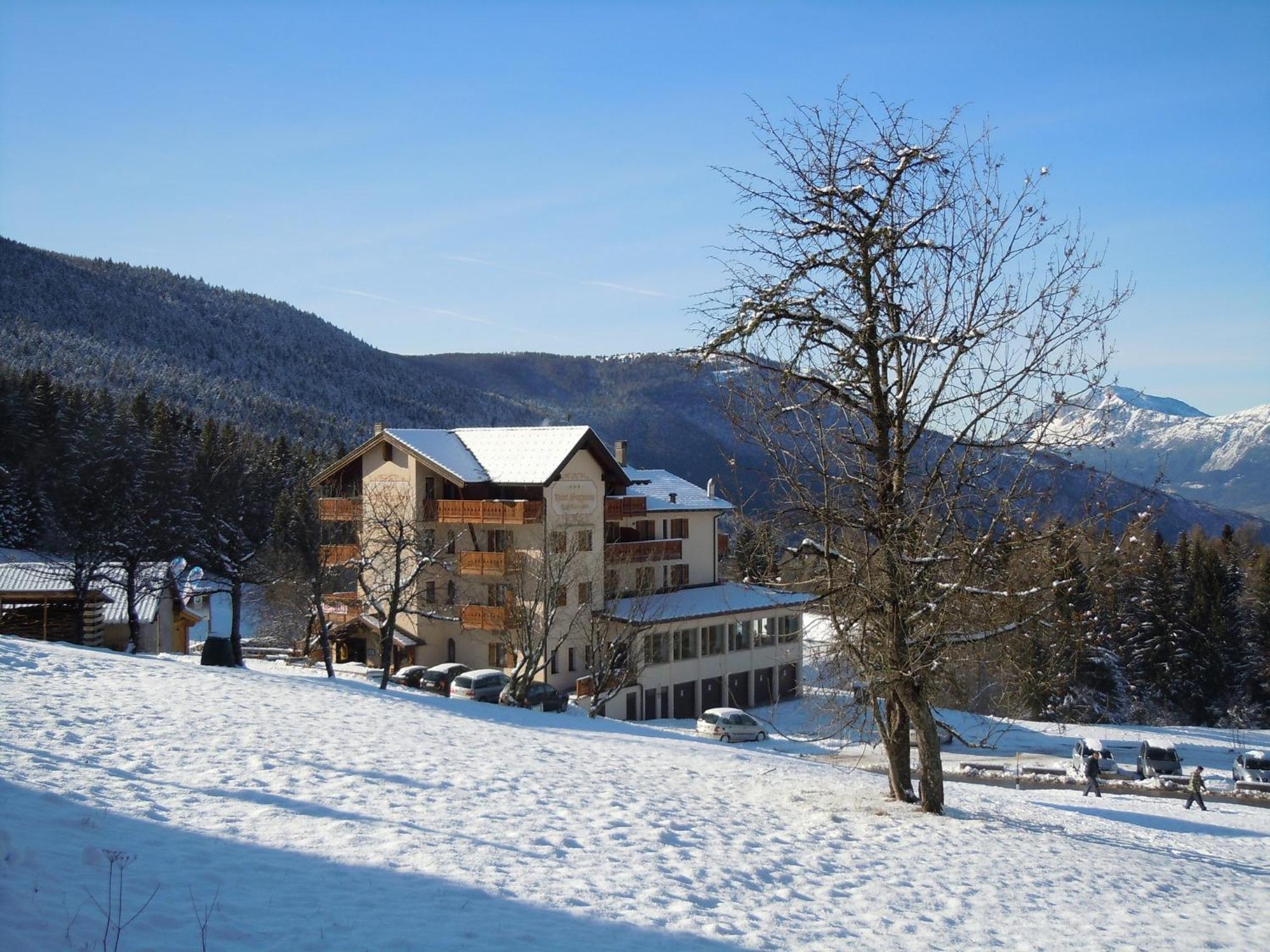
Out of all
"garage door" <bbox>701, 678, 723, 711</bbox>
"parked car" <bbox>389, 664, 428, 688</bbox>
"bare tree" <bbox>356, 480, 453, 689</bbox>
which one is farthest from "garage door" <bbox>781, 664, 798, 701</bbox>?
"parked car" <bbox>389, 664, 428, 688</bbox>

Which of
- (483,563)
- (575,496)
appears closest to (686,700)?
(575,496)

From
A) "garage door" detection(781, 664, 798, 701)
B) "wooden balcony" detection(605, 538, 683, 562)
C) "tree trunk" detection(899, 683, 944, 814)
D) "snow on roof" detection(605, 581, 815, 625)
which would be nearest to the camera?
"tree trunk" detection(899, 683, 944, 814)

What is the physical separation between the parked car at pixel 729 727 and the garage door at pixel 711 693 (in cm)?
830

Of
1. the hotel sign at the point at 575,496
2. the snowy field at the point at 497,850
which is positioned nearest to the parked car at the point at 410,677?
the hotel sign at the point at 575,496

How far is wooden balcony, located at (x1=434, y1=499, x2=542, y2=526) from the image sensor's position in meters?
38.8

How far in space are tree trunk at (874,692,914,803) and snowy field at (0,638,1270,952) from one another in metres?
0.85

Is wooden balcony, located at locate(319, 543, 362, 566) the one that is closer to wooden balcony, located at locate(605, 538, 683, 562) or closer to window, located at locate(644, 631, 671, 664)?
wooden balcony, located at locate(605, 538, 683, 562)

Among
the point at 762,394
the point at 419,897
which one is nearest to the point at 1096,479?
the point at 762,394

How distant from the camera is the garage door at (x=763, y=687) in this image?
45688mm

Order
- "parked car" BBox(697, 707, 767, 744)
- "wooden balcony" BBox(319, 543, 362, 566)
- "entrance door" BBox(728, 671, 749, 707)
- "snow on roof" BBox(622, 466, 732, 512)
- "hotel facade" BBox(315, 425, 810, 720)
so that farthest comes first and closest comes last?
"snow on roof" BBox(622, 466, 732, 512), "entrance door" BBox(728, 671, 749, 707), "hotel facade" BBox(315, 425, 810, 720), "wooden balcony" BBox(319, 543, 362, 566), "parked car" BBox(697, 707, 767, 744)

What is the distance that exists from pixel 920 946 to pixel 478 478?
110 feet

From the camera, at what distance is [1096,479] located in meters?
11.6

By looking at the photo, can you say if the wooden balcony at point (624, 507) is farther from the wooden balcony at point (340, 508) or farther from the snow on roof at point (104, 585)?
the snow on roof at point (104, 585)

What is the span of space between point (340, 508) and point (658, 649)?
48.9 ft
